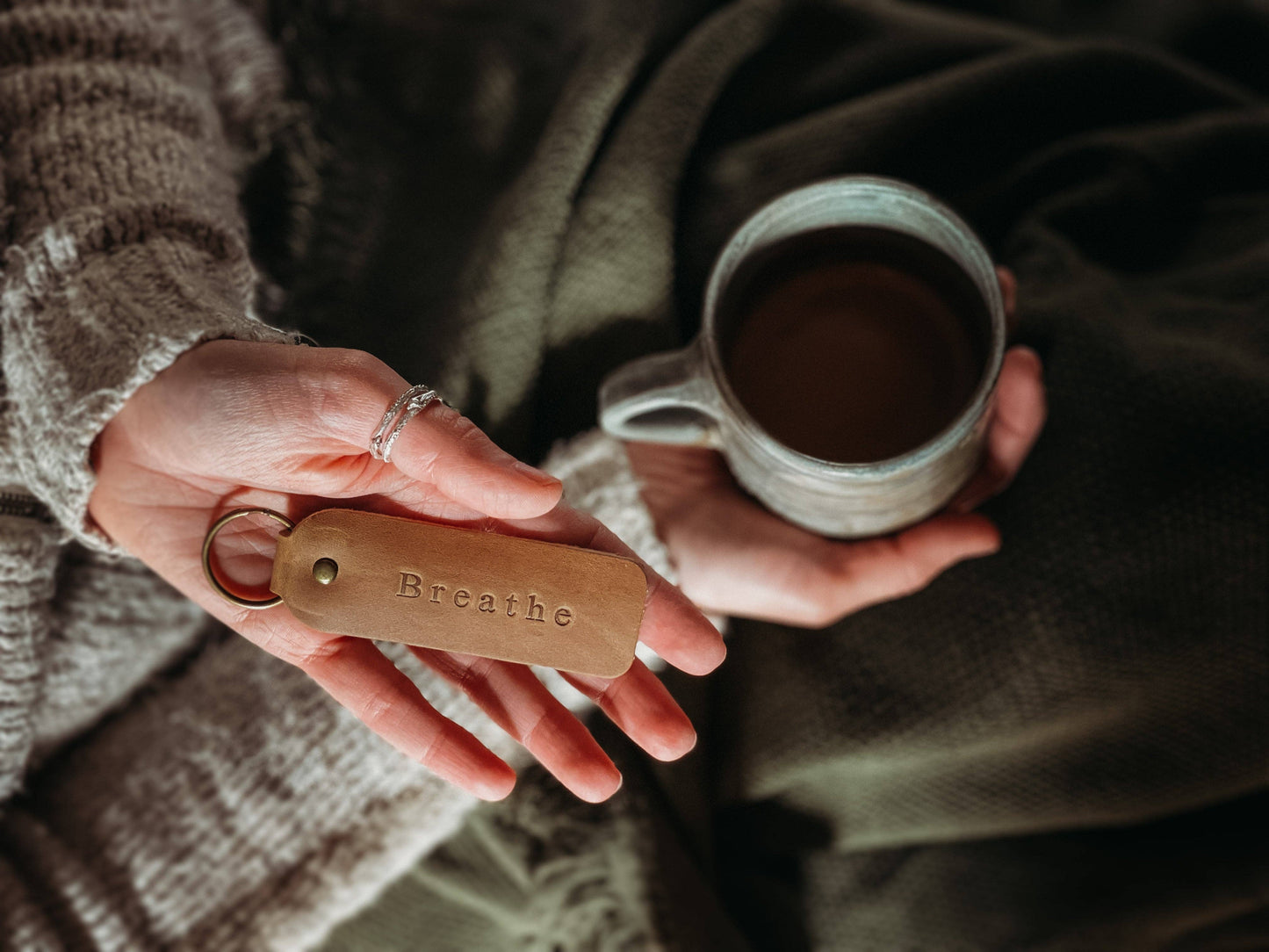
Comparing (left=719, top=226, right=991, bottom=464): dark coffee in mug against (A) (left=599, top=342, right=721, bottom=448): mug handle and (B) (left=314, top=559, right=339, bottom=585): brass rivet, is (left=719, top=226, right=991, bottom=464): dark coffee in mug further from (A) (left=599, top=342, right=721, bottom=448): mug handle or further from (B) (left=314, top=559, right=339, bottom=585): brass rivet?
(B) (left=314, top=559, right=339, bottom=585): brass rivet

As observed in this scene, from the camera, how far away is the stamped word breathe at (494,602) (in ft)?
1.37

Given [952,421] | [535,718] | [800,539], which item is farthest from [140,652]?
[952,421]

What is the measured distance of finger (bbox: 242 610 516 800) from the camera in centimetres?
45

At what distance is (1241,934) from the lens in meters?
0.65

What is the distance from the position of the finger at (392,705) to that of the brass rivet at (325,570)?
1.8 inches

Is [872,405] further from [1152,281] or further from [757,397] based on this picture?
[1152,281]

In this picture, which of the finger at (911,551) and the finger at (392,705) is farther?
the finger at (911,551)

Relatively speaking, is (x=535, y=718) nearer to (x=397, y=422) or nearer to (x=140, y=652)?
(x=397, y=422)

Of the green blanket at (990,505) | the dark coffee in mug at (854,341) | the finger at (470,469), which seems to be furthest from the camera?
the green blanket at (990,505)

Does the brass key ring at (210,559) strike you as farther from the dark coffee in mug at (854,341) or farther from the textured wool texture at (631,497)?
the dark coffee in mug at (854,341)

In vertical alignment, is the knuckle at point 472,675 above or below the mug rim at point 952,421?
below

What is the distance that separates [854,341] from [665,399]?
5.2 inches

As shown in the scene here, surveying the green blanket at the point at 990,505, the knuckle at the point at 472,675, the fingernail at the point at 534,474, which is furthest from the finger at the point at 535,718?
the green blanket at the point at 990,505

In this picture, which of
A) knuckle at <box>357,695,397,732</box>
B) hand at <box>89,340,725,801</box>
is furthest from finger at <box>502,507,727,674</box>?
knuckle at <box>357,695,397,732</box>
